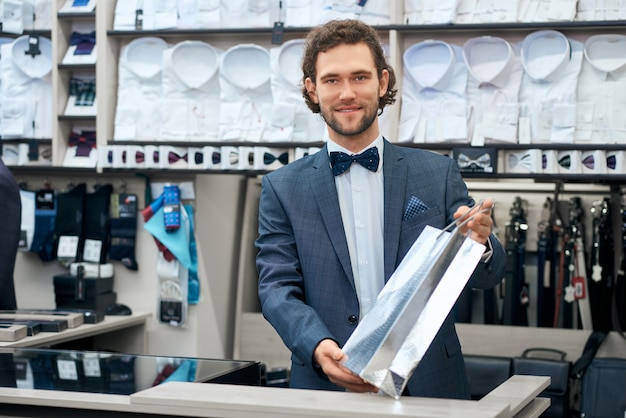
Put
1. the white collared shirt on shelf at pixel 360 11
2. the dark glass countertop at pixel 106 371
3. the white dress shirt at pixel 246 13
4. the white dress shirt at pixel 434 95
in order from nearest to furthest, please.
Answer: the dark glass countertop at pixel 106 371 < the white dress shirt at pixel 434 95 < the white collared shirt on shelf at pixel 360 11 < the white dress shirt at pixel 246 13

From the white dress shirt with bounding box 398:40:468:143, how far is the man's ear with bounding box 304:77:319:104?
2.16 meters

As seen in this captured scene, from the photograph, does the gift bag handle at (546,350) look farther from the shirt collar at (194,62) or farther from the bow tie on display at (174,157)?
A: the shirt collar at (194,62)

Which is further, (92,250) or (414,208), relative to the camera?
(92,250)

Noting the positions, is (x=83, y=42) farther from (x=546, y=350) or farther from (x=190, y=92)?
(x=546, y=350)

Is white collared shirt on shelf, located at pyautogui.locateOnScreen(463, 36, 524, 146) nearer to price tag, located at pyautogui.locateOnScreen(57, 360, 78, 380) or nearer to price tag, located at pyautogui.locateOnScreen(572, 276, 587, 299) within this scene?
price tag, located at pyautogui.locateOnScreen(572, 276, 587, 299)

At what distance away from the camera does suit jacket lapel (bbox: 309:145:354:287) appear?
263 centimetres

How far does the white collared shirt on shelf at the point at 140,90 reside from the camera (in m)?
5.40

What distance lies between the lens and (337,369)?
6.98 feet

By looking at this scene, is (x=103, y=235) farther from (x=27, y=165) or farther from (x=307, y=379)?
(x=307, y=379)

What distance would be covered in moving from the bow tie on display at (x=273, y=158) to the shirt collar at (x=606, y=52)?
1598 millimetres

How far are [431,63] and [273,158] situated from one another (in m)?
0.96

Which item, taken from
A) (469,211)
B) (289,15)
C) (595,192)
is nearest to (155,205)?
(289,15)

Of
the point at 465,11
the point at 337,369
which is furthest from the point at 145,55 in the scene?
the point at 337,369

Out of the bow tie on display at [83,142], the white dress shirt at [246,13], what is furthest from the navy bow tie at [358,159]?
the bow tie on display at [83,142]
